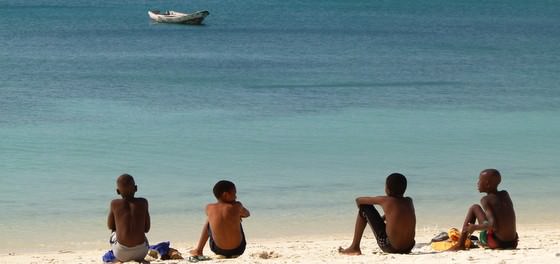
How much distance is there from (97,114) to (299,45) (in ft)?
71.3

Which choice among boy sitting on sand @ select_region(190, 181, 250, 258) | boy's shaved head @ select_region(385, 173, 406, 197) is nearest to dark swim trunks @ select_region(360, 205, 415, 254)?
boy's shaved head @ select_region(385, 173, 406, 197)

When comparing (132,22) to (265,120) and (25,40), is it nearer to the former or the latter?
(25,40)

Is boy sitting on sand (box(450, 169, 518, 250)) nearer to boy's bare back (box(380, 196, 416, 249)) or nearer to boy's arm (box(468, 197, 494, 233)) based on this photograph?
boy's arm (box(468, 197, 494, 233))

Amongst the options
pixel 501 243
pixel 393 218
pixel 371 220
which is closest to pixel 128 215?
pixel 371 220

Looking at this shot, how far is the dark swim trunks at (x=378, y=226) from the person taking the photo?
27.0 feet

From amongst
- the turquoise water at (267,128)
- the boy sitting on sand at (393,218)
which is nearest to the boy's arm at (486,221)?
the boy sitting on sand at (393,218)

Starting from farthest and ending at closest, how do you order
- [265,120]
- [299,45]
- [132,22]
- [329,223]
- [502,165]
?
[132,22]
[299,45]
[265,120]
[502,165]
[329,223]

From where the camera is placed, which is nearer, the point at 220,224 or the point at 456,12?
the point at 220,224

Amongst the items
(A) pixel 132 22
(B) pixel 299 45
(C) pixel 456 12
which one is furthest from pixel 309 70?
(C) pixel 456 12

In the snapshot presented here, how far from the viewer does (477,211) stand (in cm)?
820

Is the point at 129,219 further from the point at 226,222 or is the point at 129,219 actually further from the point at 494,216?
the point at 494,216

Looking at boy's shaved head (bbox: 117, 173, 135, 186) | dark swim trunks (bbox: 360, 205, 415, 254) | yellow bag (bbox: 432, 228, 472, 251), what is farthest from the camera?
yellow bag (bbox: 432, 228, 472, 251)

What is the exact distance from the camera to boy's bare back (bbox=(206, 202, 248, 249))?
8.23m

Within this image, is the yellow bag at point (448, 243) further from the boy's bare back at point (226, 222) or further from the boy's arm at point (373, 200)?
the boy's bare back at point (226, 222)
